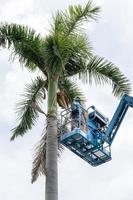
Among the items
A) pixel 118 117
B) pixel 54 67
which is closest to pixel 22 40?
pixel 54 67

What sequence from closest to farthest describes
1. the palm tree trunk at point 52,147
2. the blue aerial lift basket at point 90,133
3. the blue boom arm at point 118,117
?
the palm tree trunk at point 52,147
the blue aerial lift basket at point 90,133
the blue boom arm at point 118,117

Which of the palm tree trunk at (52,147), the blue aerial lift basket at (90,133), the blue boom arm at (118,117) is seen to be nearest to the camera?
the palm tree trunk at (52,147)

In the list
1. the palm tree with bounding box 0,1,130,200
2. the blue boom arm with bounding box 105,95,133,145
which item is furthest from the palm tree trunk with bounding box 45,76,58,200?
the blue boom arm with bounding box 105,95,133,145

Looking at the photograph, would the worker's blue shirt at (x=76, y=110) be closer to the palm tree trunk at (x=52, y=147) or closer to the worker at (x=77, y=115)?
the worker at (x=77, y=115)

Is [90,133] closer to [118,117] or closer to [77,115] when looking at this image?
[77,115]

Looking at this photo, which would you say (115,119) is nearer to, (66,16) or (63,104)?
(63,104)

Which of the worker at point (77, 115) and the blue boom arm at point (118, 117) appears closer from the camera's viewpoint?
the worker at point (77, 115)

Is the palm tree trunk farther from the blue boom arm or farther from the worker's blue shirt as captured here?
the blue boom arm

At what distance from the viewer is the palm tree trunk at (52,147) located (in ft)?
48.3

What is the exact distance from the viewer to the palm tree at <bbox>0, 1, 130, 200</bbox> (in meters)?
16.4

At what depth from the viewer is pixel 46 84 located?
1820 cm

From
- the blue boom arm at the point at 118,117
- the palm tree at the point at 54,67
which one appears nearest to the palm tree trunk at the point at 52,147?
the palm tree at the point at 54,67

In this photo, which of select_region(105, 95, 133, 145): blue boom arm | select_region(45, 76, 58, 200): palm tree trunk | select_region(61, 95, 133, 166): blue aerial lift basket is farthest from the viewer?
select_region(105, 95, 133, 145): blue boom arm

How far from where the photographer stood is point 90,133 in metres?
18.4
